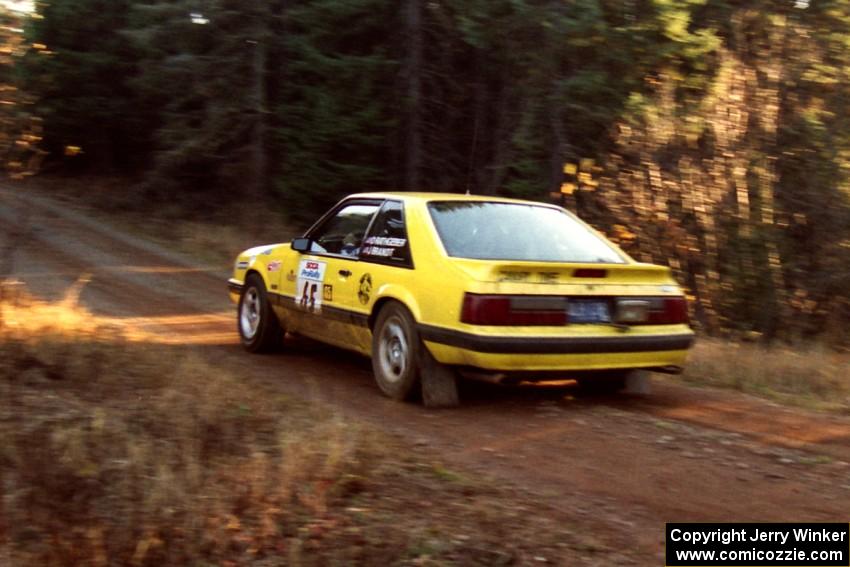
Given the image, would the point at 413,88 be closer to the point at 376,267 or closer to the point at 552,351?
the point at 376,267

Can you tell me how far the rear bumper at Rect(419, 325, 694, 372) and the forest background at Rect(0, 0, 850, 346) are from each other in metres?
Result: 2.76

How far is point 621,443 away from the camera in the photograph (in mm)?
5633

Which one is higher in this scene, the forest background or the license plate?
the forest background

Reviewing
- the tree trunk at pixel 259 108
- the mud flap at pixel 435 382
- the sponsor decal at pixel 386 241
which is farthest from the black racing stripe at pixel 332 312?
the tree trunk at pixel 259 108

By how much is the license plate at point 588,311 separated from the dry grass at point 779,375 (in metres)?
1.84

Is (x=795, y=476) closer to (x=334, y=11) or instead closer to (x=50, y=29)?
(x=334, y=11)

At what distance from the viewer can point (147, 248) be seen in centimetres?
1844

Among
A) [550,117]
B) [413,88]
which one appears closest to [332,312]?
A: [550,117]

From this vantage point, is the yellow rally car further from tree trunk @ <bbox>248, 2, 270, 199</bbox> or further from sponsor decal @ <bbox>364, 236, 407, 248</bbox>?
tree trunk @ <bbox>248, 2, 270, 199</bbox>

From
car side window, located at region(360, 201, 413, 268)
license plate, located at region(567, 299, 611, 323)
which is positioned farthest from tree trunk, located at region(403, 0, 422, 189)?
license plate, located at region(567, 299, 611, 323)

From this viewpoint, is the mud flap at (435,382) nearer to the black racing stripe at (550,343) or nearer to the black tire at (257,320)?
the black racing stripe at (550,343)

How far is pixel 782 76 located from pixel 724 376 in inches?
257

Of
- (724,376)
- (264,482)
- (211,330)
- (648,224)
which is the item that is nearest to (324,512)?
(264,482)

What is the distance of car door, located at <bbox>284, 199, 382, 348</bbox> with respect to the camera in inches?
289
